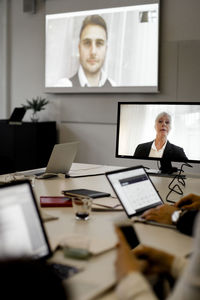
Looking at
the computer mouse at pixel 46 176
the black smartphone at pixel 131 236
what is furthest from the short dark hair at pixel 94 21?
the black smartphone at pixel 131 236

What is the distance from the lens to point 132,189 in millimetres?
1981

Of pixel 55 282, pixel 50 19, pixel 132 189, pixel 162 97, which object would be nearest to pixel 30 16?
pixel 50 19

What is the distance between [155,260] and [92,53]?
441cm

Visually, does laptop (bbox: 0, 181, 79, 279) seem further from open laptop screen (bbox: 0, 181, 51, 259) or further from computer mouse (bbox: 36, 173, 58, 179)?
computer mouse (bbox: 36, 173, 58, 179)

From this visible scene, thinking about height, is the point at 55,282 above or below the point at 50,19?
below

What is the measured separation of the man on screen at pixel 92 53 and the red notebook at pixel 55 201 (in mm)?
3263

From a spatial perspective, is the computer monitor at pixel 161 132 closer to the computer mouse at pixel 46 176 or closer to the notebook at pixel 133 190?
the computer mouse at pixel 46 176

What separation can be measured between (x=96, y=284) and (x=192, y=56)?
401 centimetres

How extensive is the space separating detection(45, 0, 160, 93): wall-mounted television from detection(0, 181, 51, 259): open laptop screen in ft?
12.7

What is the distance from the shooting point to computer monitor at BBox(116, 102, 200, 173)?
2939mm

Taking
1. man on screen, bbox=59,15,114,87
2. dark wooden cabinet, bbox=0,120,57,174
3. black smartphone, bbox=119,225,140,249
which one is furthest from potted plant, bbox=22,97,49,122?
black smartphone, bbox=119,225,140,249

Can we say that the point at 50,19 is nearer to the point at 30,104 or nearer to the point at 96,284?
the point at 30,104

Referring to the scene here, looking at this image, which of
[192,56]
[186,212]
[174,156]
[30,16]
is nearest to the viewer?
[186,212]

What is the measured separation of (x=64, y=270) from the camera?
1303mm
